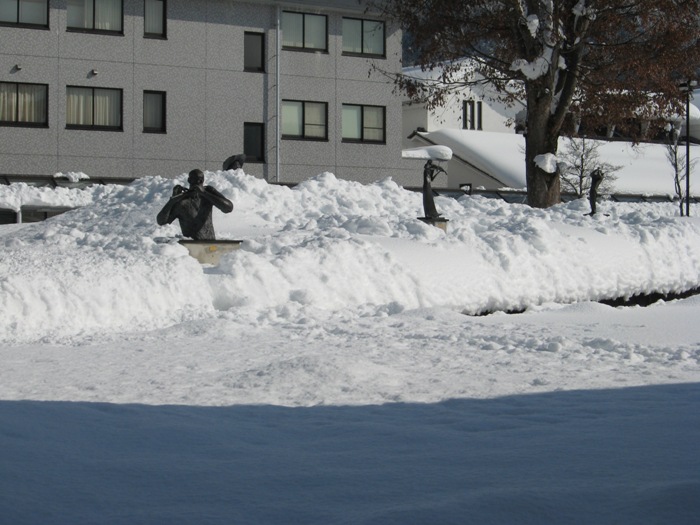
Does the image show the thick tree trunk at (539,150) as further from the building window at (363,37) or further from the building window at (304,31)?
the building window at (304,31)

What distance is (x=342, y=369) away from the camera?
8789 mm

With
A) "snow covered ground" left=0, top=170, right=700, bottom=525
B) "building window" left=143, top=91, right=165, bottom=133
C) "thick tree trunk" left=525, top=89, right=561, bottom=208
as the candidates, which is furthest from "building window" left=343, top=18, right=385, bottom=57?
"snow covered ground" left=0, top=170, right=700, bottom=525

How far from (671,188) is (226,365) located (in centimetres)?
3588

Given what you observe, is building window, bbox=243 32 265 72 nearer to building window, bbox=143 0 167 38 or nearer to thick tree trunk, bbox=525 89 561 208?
building window, bbox=143 0 167 38

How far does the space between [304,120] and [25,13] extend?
895 cm

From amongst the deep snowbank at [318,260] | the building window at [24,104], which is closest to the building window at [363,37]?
the building window at [24,104]

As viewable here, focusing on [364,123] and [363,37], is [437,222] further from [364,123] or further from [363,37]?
[363,37]

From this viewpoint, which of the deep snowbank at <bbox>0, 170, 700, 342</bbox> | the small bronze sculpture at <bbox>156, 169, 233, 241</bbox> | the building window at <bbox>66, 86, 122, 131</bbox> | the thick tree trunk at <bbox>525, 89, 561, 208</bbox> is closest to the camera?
the deep snowbank at <bbox>0, 170, 700, 342</bbox>

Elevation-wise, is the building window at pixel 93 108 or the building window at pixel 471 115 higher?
the building window at pixel 471 115

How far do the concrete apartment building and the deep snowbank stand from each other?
9025 mm

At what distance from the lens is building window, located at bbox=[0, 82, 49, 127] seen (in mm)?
28844

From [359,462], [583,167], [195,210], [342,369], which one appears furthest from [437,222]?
[583,167]

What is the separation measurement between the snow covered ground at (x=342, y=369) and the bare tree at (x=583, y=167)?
67.4 feet

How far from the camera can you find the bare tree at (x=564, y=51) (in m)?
23.4
